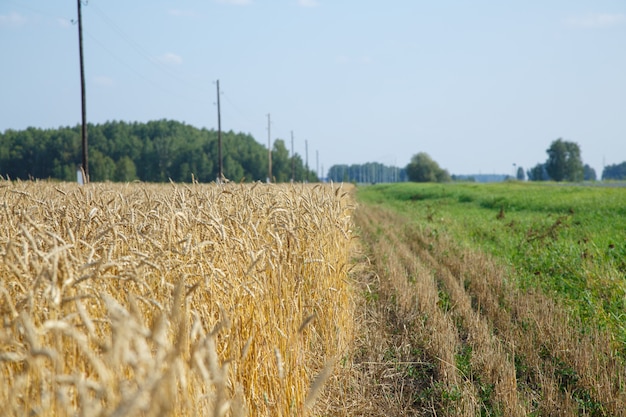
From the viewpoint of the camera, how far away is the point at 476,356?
4.84 meters

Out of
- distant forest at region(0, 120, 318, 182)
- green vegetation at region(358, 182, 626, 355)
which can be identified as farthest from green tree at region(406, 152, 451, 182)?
green vegetation at region(358, 182, 626, 355)

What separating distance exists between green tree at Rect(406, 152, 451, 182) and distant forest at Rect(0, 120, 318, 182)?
29.3 metres

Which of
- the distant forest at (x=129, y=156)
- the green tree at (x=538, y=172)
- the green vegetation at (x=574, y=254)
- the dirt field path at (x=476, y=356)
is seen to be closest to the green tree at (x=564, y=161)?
the green tree at (x=538, y=172)

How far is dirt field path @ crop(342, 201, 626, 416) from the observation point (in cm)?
405

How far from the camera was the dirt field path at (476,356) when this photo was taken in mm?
4047

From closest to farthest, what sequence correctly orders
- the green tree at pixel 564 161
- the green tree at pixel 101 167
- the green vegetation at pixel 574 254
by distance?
the green vegetation at pixel 574 254 → the green tree at pixel 101 167 → the green tree at pixel 564 161

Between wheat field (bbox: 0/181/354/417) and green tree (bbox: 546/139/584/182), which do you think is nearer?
wheat field (bbox: 0/181/354/417)

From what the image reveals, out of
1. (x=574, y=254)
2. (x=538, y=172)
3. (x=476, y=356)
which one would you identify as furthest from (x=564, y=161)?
(x=476, y=356)

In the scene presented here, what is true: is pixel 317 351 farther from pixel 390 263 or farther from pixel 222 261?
pixel 390 263

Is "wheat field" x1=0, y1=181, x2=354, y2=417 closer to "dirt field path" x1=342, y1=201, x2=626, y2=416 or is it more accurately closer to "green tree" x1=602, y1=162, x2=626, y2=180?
"dirt field path" x1=342, y1=201, x2=626, y2=416

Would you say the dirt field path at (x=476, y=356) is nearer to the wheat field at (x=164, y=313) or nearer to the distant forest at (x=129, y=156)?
the wheat field at (x=164, y=313)

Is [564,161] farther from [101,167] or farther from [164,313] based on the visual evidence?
[164,313]

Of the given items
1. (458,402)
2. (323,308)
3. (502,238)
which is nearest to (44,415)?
(458,402)

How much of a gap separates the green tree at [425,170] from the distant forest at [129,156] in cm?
2928
